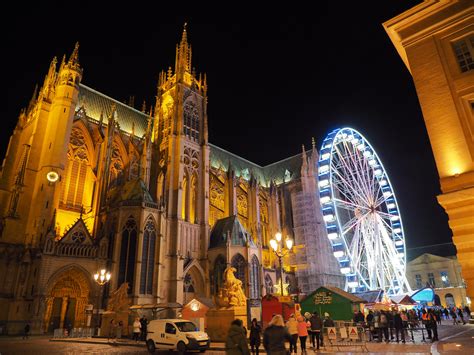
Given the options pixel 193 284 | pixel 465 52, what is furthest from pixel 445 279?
pixel 465 52

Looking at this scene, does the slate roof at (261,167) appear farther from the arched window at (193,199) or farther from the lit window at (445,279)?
the lit window at (445,279)

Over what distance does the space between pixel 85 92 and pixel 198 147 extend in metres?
14.1

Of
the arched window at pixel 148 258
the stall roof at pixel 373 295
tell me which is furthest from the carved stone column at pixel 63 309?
the stall roof at pixel 373 295

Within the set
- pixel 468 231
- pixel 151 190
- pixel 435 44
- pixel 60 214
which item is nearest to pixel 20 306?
pixel 60 214

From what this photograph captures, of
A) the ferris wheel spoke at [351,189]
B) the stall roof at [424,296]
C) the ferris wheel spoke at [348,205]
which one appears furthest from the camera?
the stall roof at [424,296]

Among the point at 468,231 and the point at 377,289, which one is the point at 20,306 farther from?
the point at 377,289

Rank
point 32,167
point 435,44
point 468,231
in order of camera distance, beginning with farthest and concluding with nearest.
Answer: point 32,167 → point 435,44 → point 468,231

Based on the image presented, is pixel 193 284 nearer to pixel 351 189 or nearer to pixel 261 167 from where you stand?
pixel 351 189

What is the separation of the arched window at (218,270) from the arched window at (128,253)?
9548 mm

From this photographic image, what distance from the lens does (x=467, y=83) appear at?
11555 mm

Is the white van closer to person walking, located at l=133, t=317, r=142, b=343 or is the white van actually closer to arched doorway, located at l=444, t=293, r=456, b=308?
person walking, located at l=133, t=317, r=142, b=343

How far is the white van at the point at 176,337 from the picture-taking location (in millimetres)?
13961

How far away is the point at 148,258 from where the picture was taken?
2970 cm

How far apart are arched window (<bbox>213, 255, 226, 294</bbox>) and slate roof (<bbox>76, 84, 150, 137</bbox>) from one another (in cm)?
1850
